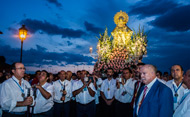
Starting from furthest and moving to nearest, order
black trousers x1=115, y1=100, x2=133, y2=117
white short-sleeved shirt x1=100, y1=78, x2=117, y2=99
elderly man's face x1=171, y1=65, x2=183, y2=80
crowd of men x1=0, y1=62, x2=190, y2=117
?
white short-sleeved shirt x1=100, y1=78, x2=117, y2=99, black trousers x1=115, y1=100, x2=133, y2=117, elderly man's face x1=171, y1=65, x2=183, y2=80, crowd of men x1=0, y1=62, x2=190, y2=117

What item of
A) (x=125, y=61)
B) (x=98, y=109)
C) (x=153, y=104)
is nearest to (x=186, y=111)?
(x=153, y=104)

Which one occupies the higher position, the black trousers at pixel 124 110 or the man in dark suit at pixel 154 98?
the man in dark suit at pixel 154 98

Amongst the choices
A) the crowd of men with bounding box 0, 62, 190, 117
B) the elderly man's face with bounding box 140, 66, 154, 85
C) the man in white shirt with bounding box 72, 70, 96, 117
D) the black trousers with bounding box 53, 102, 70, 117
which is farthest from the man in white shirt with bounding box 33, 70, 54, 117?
the elderly man's face with bounding box 140, 66, 154, 85

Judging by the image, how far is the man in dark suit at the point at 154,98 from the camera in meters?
3.15

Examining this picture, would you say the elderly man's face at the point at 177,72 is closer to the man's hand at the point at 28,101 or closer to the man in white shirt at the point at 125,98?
the man in white shirt at the point at 125,98

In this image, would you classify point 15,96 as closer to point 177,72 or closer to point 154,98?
point 154,98

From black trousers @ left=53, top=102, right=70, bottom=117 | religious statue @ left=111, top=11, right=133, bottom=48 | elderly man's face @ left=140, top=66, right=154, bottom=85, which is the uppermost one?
religious statue @ left=111, top=11, right=133, bottom=48

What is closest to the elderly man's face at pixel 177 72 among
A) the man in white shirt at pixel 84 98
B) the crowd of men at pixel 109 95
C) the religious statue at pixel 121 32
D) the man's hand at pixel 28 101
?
the crowd of men at pixel 109 95

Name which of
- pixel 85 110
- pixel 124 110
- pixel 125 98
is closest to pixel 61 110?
pixel 85 110

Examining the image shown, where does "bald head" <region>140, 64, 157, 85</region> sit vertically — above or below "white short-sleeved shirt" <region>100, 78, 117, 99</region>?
above

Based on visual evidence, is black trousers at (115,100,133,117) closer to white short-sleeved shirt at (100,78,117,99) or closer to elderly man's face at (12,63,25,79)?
white short-sleeved shirt at (100,78,117,99)

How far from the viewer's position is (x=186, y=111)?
2.84 metres

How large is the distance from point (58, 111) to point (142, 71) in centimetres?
578

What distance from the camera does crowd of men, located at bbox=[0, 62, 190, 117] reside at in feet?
10.7
